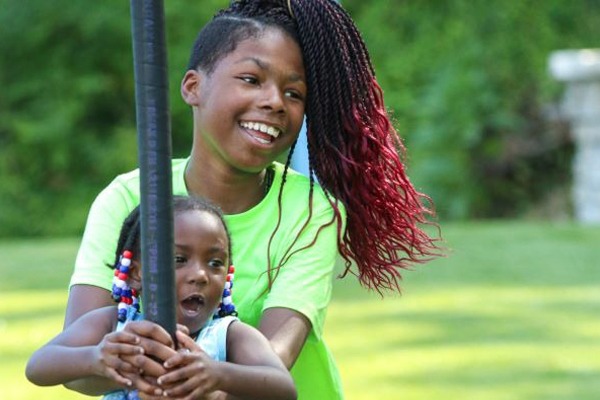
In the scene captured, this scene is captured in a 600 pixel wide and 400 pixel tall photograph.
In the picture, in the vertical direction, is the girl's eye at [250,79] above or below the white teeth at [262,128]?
above

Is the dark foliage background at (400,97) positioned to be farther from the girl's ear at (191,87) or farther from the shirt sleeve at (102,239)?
the shirt sleeve at (102,239)

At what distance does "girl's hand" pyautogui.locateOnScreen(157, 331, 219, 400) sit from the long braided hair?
2.27 ft

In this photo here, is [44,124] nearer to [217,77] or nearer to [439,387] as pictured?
[439,387]

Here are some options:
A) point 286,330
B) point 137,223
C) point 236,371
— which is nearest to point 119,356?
point 236,371

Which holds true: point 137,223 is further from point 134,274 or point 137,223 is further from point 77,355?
point 77,355

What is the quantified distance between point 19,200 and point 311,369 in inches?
841

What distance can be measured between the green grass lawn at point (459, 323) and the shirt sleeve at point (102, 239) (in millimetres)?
3445

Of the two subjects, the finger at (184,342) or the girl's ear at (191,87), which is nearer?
the finger at (184,342)

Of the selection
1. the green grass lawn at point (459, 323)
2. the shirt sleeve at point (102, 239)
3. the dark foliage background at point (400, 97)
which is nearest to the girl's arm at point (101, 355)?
the shirt sleeve at point (102, 239)

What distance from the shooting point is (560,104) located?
1936 cm

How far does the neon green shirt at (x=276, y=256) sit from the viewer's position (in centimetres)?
324

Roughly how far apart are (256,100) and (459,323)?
5.53m

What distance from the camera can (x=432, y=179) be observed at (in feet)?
68.9

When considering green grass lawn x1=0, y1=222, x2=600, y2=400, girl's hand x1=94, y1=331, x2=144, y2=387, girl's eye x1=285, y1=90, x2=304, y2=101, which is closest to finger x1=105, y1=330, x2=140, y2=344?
girl's hand x1=94, y1=331, x2=144, y2=387
